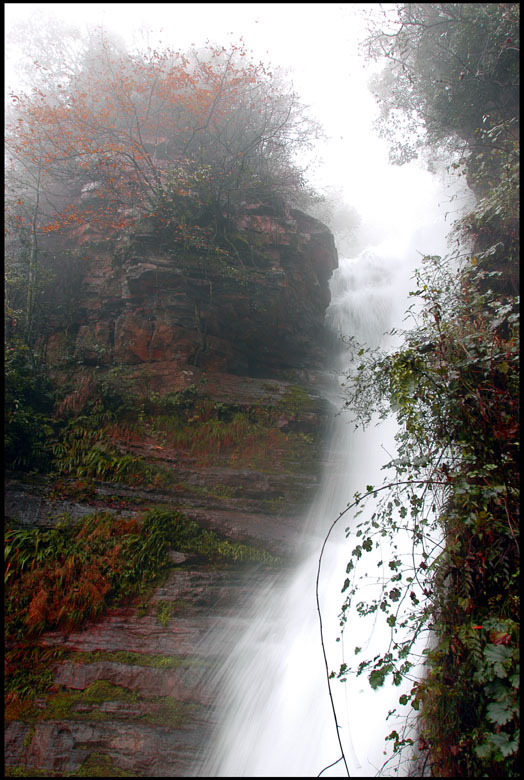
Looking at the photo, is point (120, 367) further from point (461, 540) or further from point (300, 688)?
point (461, 540)

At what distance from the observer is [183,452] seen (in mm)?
7281

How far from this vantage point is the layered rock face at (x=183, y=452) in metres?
3.90

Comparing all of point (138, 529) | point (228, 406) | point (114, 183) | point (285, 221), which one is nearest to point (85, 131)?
point (114, 183)

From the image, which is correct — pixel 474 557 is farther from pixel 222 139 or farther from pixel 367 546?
pixel 222 139

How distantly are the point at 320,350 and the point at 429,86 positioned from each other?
20.7 ft

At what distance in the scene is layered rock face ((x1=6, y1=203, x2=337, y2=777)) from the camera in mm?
3896

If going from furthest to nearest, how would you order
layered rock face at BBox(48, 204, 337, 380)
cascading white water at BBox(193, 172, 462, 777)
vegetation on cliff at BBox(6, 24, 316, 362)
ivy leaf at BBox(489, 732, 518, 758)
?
vegetation on cliff at BBox(6, 24, 316, 362) < layered rock face at BBox(48, 204, 337, 380) < cascading white water at BBox(193, 172, 462, 777) < ivy leaf at BBox(489, 732, 518, 758)

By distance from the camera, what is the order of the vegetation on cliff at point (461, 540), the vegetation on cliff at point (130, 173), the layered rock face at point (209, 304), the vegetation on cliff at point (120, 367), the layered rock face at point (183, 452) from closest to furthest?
the vegetation on cliff at point (461, 540) → the layered rock face at point (183, 452) → the vegetation on cliff at point (120, 367) → the layered rock face at point (209, 304) → the vegetation on cliff at point (130, 173)

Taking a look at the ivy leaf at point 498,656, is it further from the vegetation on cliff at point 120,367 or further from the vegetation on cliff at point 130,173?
the vegetation on cliff at point 130,173

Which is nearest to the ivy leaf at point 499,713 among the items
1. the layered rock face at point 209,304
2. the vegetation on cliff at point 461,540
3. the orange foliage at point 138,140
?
the vegetation on cliff at point 461,540

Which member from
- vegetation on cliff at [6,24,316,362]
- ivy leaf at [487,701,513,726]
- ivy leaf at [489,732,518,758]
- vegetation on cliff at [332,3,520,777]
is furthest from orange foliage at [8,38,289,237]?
ivy leaf at [489,732,518,758]

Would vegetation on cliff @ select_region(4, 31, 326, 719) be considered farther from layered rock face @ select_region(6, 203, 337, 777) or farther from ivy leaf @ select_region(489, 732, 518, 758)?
ivy leaf @ select_region(489, 732, 518, 758)

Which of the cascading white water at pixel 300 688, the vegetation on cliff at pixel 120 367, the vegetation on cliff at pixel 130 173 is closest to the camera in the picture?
the cascading white water at pixel 300 688

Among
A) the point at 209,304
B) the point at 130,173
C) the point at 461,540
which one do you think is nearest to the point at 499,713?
the point at 461,540
